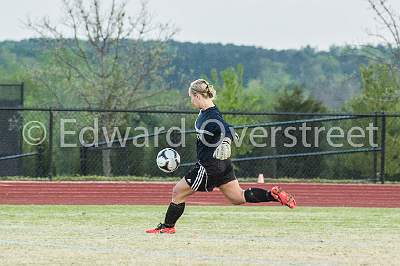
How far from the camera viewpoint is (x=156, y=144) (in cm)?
2588

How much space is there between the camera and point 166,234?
12.6 metres

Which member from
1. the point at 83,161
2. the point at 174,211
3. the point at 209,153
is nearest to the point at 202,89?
the point at 209,153

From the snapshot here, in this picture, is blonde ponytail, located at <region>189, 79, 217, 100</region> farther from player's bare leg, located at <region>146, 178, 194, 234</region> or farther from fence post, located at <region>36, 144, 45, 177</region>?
fence post, located at <region>36, 144, 45, 177</region>

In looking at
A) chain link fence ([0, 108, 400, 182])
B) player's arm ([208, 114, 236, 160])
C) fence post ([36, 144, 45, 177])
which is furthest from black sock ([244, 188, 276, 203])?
fence post ([36, 144, 45, 177])

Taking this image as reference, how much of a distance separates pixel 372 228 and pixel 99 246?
4.72 meters

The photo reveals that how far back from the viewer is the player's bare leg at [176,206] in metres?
12.5

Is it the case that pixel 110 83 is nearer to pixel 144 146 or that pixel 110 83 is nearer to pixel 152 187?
pixel 144 146

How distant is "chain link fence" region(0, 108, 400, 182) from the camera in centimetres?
2370

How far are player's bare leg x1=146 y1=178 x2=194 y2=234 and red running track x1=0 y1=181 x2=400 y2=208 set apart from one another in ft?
26.5

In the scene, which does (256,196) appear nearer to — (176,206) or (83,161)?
(176,206)

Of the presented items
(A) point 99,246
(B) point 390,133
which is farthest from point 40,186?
(B) point 390,133

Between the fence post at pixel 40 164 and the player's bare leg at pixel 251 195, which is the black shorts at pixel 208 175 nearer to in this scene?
the player's bare leg at pixel 251 195

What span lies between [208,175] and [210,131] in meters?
0.52

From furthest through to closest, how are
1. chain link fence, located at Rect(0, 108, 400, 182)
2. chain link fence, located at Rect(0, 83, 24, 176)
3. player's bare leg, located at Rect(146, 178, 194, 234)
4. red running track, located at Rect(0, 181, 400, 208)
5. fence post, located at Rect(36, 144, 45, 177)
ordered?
1. fence post, located at Rect(36, 144, 45, 177)
2. chain link fence, located at Rect(0, 83, 24, 176)
3. chain link fence, located at Rect(0, 108, 400, 182)
4. red running track, located at Rect(0, 181, 400, 208)
5. player's bare leg, located at Rect(146, 178, 194, 234)
